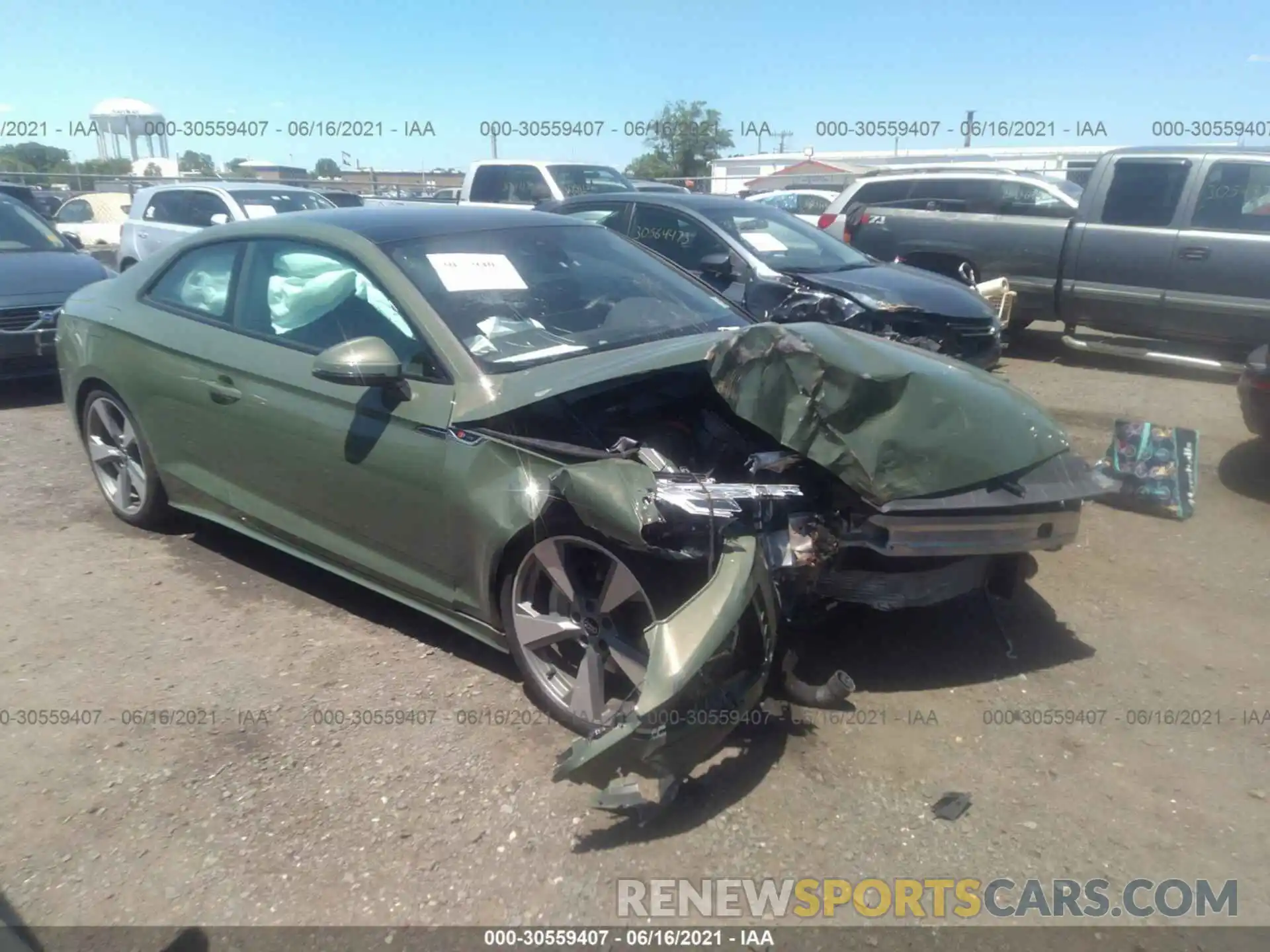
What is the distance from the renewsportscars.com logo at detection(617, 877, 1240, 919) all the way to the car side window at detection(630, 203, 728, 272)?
18.9 feet

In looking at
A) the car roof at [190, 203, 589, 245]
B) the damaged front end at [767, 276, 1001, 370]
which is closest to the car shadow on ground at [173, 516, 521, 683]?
the car roof at [190, 203, 589, 245]

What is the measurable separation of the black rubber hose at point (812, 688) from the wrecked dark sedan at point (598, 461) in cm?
2

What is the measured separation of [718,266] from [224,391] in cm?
429

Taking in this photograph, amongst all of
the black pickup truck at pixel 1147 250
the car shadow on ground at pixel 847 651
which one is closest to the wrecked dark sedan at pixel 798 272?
the black pickup truck at pixel 1147 250

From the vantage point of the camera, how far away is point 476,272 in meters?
3.84

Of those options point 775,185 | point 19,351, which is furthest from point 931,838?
point 775,185

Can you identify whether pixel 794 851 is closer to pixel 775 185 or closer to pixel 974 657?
pixel 974 657

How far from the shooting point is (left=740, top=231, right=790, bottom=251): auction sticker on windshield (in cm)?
781

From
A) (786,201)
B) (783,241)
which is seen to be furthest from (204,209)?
(786,201)

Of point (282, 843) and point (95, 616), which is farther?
point (95, 616)

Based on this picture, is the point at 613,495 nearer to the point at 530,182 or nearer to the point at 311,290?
the point at 311,290

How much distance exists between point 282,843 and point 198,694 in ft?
3.35

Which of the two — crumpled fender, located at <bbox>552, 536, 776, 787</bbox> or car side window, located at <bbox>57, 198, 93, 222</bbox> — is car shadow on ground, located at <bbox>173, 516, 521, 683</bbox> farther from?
car side window, located at <bbox>57, 198, 93, 222</bbox>

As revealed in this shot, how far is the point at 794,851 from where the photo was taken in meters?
2.77
